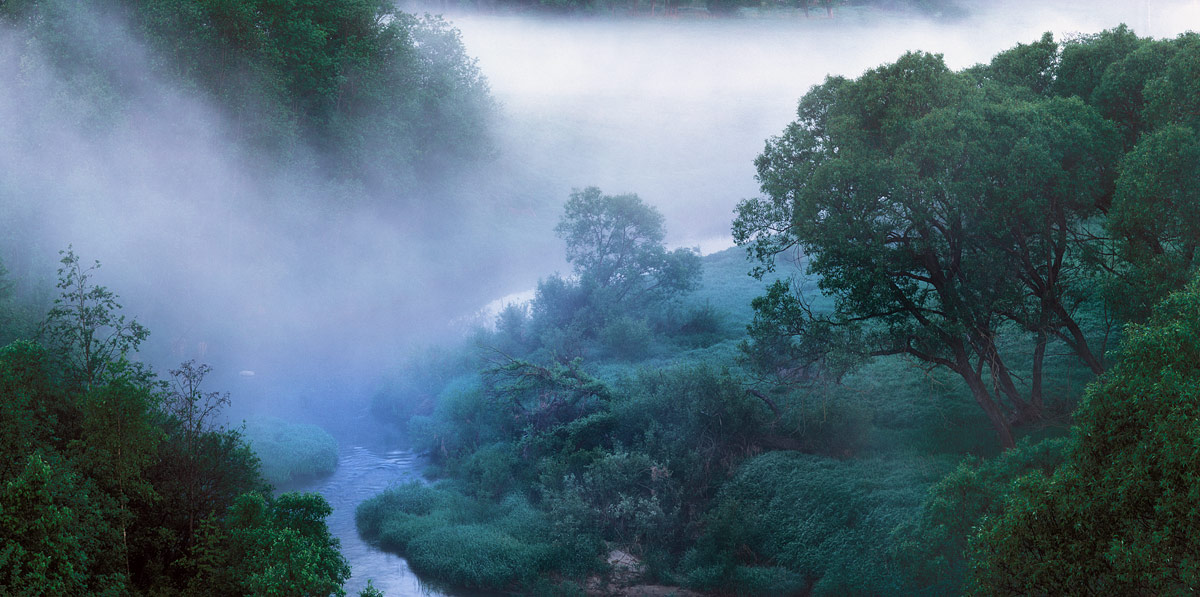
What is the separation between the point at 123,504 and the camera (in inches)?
498

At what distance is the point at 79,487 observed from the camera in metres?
12.3

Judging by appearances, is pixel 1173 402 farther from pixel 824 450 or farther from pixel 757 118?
pixel 757 118

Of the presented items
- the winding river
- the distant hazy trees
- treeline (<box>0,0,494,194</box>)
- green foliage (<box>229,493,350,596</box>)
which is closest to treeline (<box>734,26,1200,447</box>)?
the winding river

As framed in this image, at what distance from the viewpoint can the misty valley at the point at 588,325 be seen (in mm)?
12461

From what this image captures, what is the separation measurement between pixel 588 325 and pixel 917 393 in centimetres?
1543

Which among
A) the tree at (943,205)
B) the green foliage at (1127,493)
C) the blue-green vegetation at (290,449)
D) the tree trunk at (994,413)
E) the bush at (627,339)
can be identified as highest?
the bush at (627,339)

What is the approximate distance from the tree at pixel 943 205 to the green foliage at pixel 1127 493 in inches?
269

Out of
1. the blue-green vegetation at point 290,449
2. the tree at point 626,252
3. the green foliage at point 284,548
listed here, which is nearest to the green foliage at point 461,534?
the blue-green vegetation at point 290,449

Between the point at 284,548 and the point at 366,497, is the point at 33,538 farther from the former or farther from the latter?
the point at 366,497

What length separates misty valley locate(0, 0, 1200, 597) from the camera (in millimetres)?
12461

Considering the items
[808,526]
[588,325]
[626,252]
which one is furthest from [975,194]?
[626,252]

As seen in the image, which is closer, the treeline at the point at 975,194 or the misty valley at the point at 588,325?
the misty valley at the point at 588,325

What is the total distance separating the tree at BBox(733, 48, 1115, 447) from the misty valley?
0.30ft

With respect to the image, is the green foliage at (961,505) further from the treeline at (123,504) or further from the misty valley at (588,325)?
the treeline at (123,504)
